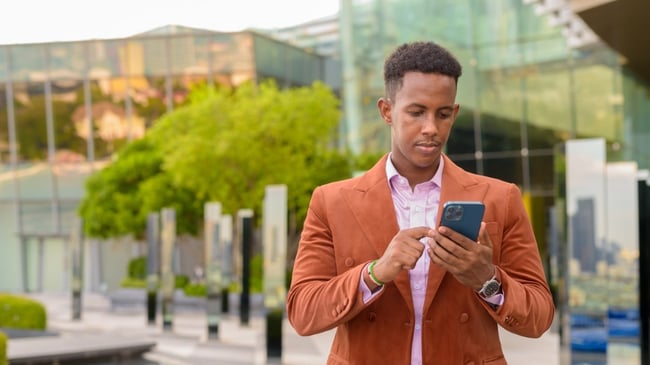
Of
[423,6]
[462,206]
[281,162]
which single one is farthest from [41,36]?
[423,6]

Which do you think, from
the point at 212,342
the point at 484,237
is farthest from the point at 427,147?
the point at 212,342

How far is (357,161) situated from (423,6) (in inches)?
185

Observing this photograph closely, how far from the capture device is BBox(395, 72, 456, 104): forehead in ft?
8.17

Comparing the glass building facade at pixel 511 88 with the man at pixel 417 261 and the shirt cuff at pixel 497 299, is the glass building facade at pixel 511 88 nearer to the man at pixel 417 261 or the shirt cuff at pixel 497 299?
the man at pixel 417 261

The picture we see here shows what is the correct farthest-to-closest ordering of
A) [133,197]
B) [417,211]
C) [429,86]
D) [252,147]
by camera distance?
[133,197]
[252,147]
[417,211]
[429,86]

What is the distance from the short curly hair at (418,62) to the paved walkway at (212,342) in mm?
9531

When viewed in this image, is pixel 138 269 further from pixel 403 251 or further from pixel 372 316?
pixel 403 251

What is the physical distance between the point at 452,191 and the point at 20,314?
48.8 ft

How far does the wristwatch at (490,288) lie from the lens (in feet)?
7.72

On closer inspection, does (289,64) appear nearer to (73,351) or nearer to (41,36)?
(73,351)

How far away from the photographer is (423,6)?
27500 millimetres

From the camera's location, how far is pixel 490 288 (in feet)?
7.77

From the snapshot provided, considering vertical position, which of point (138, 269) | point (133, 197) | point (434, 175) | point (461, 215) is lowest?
point (138, 269)

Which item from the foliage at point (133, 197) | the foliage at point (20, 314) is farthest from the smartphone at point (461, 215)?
the foliage at point (133, 197)
